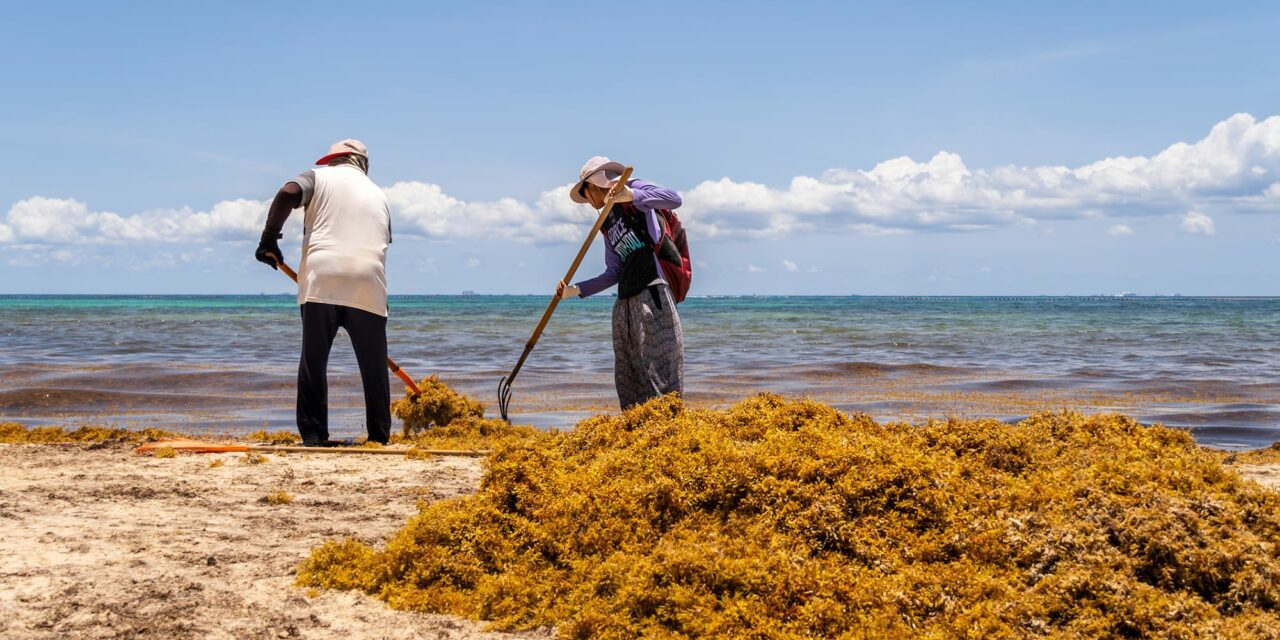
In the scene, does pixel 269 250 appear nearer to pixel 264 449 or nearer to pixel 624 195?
pixel 264 449

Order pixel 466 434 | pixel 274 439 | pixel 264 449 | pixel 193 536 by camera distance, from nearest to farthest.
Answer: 1. pixel 193 536
2. pixel 264 449
3. pixel 274 439
4. pixel 466 434

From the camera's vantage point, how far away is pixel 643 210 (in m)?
5.37

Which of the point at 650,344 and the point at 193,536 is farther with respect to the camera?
the point at 650,344

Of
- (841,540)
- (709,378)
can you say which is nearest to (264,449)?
(841,540)

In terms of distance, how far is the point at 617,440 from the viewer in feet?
13.9

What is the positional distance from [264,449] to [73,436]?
186 centimetres

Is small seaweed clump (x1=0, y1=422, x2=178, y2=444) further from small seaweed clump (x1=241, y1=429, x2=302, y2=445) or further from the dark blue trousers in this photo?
the dark blue trousers

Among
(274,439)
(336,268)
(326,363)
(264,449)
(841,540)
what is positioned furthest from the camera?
(274,439)

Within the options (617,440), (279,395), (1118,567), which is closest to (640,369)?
(617,440)

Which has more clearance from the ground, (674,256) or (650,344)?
(674,256)

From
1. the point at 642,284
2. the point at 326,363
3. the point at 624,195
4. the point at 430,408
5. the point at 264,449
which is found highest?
the point at 624,195

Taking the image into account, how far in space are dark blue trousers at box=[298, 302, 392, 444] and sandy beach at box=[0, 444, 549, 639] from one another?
522 millimetres

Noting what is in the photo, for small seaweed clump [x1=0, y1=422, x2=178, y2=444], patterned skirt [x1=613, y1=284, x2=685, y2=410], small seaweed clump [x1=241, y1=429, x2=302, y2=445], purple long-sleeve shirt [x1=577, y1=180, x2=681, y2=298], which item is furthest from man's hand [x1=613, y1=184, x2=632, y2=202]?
small seaweed clump [x1=0, y1=422, x2=178, y2=444]

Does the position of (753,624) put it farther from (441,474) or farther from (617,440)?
(441,474)
